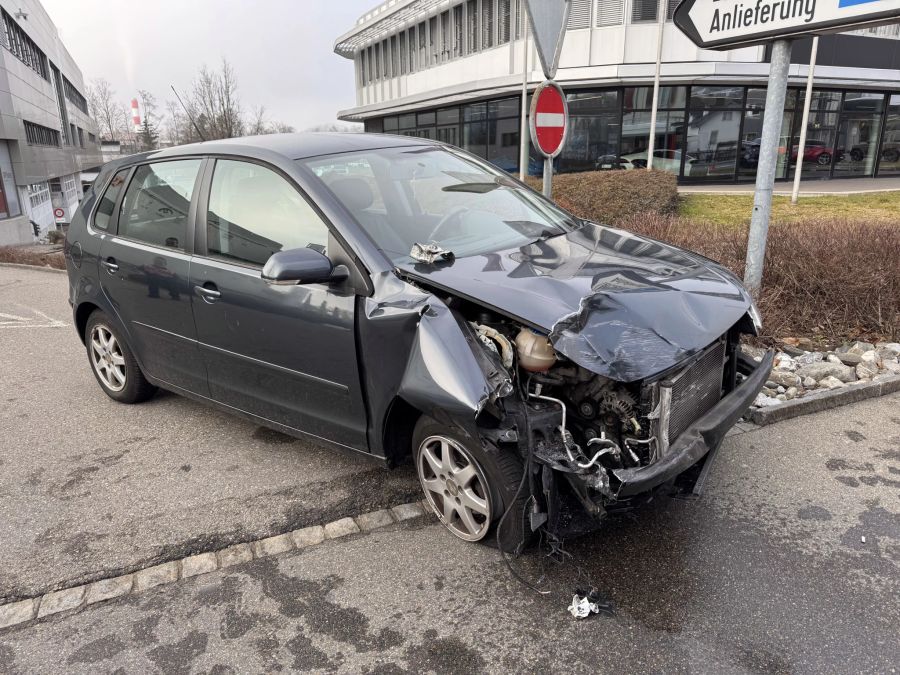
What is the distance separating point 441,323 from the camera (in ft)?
8.89

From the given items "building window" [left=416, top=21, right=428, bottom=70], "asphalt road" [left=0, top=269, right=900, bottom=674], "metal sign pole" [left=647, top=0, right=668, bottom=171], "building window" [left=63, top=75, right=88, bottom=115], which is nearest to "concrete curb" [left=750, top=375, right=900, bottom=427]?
"asphalt road" [left=0, top=269, right=900, bottom=674]

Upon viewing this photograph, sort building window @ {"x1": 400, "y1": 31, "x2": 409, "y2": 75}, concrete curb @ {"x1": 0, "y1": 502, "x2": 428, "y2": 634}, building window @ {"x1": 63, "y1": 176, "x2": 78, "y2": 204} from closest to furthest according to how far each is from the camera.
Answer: concrete curb @ {"x1": 0, "y1": 502, "x2": 428, "y2": 634}, building window @ {"x1": 400, "y1": 31, "x2": 409, "y2": 75}, building window @ {"x1": 63, "y1": 176, "x2": 78, "y2": 204}

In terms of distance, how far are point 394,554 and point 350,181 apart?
1.88 m

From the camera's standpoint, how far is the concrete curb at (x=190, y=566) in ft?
9.07

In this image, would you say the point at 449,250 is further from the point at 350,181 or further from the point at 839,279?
the point at 839,279

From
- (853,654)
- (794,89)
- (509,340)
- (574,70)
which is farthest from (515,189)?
(794,89)

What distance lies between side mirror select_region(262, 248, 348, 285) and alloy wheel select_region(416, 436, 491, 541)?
879 millimetres

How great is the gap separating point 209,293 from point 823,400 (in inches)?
157

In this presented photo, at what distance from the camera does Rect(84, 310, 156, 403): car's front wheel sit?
4.59 m

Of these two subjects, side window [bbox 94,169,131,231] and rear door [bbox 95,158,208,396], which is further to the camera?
side window [bbox 94,169,131,231]

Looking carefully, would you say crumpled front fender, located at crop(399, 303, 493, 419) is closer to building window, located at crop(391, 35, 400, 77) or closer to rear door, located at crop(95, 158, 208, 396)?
rear door, located at crop(95, 158, 208, 396)

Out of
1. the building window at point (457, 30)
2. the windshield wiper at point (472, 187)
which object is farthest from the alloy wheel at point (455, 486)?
the building window at point (457, 30)

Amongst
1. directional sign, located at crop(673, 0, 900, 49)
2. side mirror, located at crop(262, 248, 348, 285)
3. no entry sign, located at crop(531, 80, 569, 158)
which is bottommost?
side mirror, located at crop(262, 248, 348, 285)

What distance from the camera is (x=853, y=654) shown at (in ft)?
7.72
